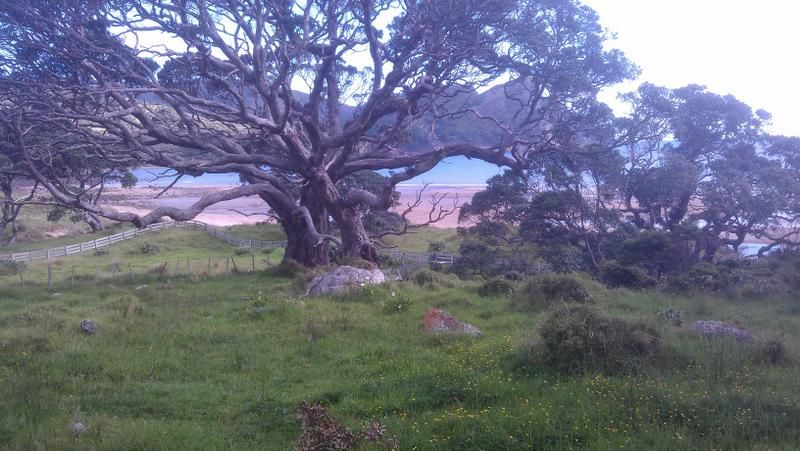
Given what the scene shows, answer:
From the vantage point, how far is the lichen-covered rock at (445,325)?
31.0ft

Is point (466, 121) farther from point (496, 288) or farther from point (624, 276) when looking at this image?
point (496, 288)

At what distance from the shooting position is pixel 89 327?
9.86 meters

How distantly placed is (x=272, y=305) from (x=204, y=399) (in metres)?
4.55

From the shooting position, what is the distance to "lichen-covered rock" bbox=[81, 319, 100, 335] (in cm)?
978

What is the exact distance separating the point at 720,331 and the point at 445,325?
3.61m

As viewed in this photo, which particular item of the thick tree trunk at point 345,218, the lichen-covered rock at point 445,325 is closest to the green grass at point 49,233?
the thick tree trunk at point 345,218

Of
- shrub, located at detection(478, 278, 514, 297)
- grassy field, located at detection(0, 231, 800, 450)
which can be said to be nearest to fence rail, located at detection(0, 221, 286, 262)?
grassy field, located at detection(0, 231, 800, 450)

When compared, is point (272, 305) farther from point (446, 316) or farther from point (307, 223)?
point (307, 223)

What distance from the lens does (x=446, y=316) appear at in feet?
32.8

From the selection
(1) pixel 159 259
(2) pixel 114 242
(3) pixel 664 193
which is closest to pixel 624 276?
(3) pixel 664 193

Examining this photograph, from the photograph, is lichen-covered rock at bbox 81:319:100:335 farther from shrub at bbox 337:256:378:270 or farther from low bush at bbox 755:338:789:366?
low bush at bbox 755:338:789:366

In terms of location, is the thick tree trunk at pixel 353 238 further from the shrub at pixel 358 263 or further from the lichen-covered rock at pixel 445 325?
the lichen-covered rock at pixel 445 325

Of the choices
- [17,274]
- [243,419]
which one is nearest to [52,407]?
[243,419]

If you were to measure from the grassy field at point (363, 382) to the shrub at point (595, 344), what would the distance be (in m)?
0.22
